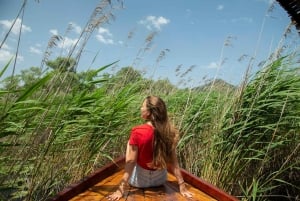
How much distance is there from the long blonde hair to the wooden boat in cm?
29

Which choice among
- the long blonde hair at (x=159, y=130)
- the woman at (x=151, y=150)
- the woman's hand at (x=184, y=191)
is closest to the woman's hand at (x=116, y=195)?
the woman at (x=151, y=150)

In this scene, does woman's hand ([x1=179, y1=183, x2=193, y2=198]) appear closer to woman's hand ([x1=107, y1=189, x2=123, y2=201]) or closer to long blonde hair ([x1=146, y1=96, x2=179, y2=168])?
long blonde hair ([x1=146, y1=96, x2=179, y2=168])

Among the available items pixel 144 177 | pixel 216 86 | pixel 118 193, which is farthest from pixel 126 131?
pixel 216 86

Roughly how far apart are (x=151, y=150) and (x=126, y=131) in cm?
115

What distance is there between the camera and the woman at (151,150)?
3.30m

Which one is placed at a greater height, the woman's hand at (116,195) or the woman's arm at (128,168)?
the woman's arm at (128,168)

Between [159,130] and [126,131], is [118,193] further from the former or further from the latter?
[126,131]

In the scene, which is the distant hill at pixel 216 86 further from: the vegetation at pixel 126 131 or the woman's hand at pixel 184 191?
the woman's hand at pixel 184 191

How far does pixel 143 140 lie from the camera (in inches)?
132

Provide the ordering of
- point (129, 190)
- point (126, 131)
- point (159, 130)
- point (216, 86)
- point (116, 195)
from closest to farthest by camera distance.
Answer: point (116, 195), point (159, 130), point (129, 190), point (126, 131), point (216, 86)

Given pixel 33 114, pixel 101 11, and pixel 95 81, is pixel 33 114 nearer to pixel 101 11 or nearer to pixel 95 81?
pixel 95 81

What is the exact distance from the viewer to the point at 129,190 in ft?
11.6

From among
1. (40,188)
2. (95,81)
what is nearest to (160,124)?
(95,81)

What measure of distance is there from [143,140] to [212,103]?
224 centimetres
